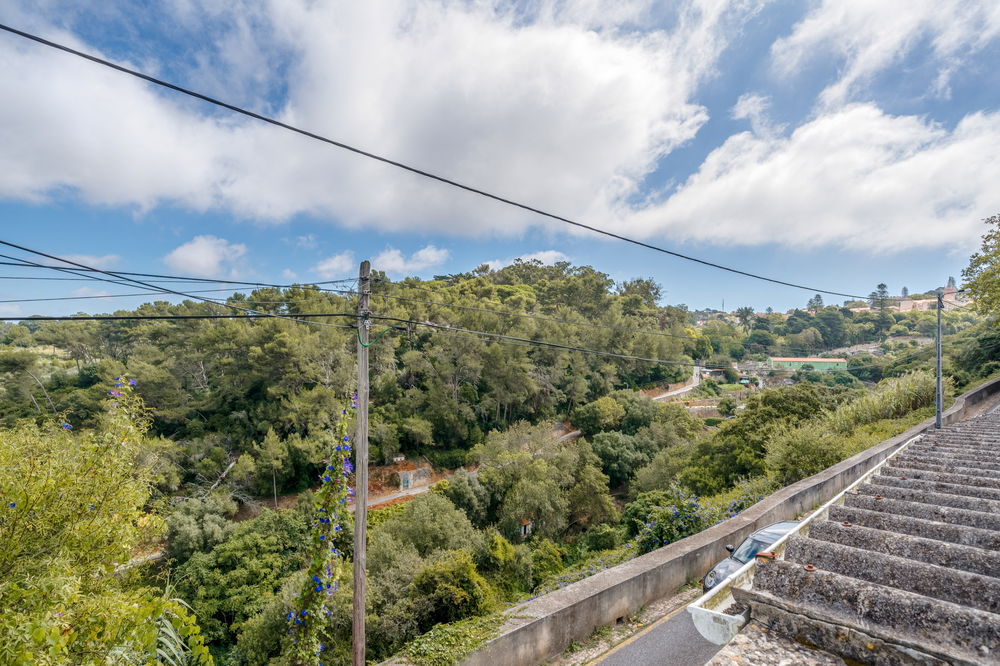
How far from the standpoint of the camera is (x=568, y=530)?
19.9m

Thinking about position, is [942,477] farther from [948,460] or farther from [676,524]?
[676,524]

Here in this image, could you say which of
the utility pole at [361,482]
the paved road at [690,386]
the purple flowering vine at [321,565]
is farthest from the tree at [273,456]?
the paved road at [690,386]

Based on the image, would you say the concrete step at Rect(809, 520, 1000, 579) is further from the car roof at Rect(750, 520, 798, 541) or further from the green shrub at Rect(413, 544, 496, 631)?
the green shrub at Rect(413, 544, 496, 631)

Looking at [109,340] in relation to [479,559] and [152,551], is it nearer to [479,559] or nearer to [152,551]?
[152,551]

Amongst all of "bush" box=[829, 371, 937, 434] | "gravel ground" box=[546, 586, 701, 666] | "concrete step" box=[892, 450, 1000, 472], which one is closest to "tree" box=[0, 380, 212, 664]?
"gravel ground" box=[546, 586, 701, 666]

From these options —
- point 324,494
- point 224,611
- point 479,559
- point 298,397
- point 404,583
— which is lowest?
point 224,611

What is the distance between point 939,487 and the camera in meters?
4.00

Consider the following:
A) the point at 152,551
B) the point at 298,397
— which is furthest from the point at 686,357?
the point at 152,551

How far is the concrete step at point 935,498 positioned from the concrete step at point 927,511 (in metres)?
0.26

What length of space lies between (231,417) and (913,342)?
3828 inches

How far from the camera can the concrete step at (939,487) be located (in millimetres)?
3760

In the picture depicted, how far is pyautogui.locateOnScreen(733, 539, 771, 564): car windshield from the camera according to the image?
4.68 meters

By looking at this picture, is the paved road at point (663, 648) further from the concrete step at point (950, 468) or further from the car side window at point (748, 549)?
the concrete step at point (950, 468)

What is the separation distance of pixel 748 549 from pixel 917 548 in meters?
2.76
